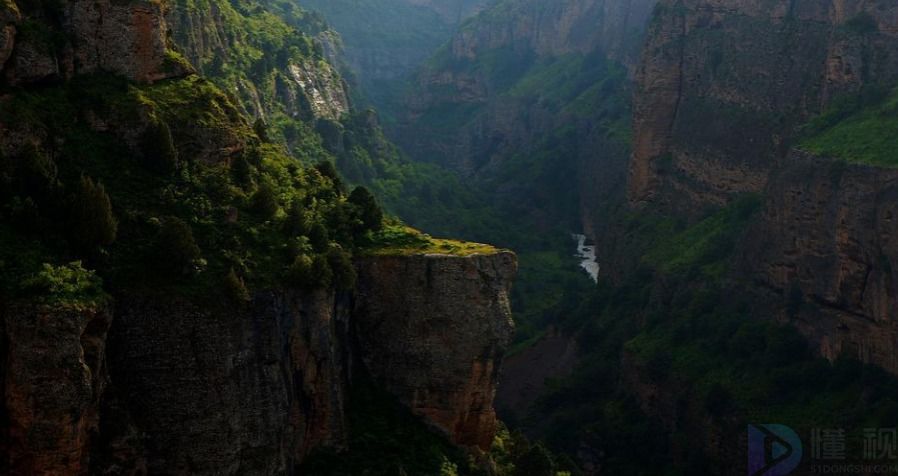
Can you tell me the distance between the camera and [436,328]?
51.0m

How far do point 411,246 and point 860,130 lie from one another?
5565 centimetres

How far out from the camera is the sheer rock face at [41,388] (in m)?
36.0

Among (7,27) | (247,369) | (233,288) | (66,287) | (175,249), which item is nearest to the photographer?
(66,287)

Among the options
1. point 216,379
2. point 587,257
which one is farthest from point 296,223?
point 587,257

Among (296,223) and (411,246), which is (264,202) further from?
(411,246)

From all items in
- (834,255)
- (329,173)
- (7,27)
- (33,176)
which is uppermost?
(834,255)

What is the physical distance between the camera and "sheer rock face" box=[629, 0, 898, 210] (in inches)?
4279

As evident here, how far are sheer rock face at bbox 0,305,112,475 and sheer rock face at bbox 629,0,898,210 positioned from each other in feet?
277

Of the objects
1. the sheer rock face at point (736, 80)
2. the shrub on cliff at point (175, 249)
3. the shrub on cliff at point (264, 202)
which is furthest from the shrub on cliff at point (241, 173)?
the sheer rock face at point (736, 80)

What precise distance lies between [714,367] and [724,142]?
3480cm

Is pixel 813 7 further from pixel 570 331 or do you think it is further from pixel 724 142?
pixel 570 331

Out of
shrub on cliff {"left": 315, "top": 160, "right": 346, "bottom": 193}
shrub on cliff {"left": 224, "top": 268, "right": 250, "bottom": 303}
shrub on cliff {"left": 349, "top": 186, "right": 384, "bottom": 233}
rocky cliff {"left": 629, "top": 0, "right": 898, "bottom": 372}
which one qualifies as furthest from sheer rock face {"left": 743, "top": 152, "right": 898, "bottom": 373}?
shrub on cliff {"left": 224, "top": 268, "right": 250, "bottom": 303}

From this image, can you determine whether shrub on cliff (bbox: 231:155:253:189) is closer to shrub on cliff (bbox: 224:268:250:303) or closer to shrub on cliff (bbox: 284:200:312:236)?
shrub on cliff (bbox: 284:200:312:236)

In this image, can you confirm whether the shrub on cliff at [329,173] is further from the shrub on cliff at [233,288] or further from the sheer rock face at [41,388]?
the sheer rock face at [41,388]
